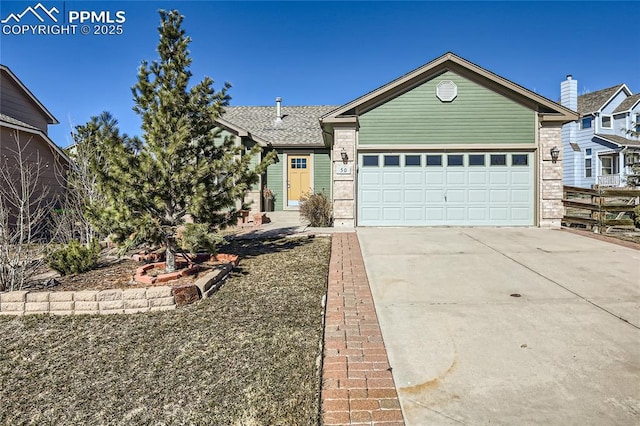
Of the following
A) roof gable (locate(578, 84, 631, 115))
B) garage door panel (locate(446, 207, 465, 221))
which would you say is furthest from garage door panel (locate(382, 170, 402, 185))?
roof gable (locate(578, 84, 631, 115))

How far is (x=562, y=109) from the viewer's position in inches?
414

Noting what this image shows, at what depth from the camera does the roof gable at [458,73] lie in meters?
10.6

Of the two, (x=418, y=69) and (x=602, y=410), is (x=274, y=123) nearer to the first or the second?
(x=418, y=69)

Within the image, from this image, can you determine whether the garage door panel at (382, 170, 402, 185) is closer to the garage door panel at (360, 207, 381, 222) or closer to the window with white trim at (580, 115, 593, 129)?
the garage door panel at (360, 207, 381, 222)

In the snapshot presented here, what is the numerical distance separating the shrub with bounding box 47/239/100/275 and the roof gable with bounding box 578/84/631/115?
30446 millimetres

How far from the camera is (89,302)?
4.59 metres

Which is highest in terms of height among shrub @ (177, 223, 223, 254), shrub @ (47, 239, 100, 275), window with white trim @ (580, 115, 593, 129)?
window with white trim @ (580, 115, 593, 129)

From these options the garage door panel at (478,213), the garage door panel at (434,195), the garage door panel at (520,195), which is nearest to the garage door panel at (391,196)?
the garage door panel at (434,195)

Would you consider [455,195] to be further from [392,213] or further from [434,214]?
[392,213]

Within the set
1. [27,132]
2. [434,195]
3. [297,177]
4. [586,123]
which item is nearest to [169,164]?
[434,195]

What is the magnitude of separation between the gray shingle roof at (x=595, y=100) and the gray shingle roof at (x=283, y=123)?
63.4 feet

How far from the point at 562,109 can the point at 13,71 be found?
19857mm

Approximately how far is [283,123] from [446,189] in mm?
9909

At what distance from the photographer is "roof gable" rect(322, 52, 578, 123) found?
10.6 metres
